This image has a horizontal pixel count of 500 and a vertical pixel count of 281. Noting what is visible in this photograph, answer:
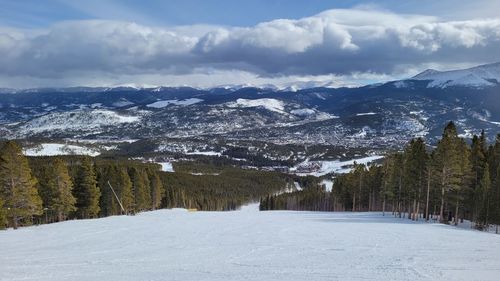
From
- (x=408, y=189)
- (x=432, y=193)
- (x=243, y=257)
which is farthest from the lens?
(x=408, y=189)

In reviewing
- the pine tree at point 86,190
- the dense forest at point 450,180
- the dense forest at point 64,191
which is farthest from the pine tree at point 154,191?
the dense forest at point 450,180

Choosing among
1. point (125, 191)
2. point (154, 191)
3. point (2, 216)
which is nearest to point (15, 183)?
point (2, 216)

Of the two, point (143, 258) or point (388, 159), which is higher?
point (388, 159)

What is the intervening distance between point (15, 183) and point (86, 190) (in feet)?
61.2

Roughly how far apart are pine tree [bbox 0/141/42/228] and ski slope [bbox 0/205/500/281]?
12.6 m

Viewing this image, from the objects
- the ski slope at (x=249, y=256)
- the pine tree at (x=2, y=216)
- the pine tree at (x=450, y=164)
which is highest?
the pine tree at (x=450, y=164)

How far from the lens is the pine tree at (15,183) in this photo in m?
48.4

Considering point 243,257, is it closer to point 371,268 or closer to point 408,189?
point 371,268

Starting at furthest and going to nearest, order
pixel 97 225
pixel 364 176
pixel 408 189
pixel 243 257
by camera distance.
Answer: pixel 364 176
pixel 408 189
pixel 97 225
pixel 243 257

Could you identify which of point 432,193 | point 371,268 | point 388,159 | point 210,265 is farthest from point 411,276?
point 388,159

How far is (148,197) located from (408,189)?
49.0 meters

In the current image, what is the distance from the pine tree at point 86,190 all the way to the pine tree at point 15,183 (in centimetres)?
1704

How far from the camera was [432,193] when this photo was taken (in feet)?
187

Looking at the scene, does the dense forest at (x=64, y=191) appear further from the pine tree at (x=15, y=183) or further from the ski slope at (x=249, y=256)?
the ski slope at (x=249, y=256)
